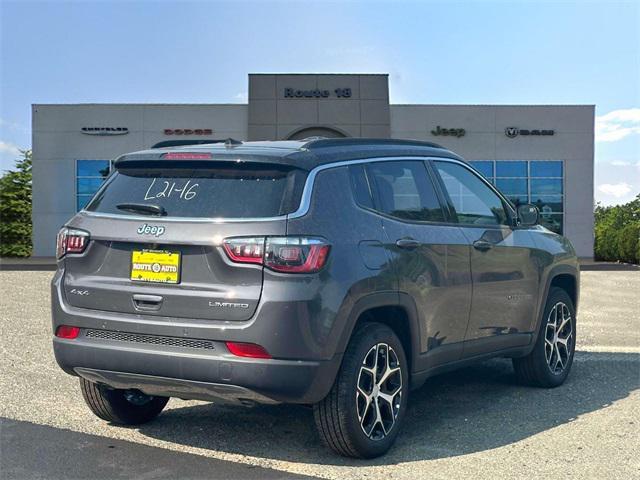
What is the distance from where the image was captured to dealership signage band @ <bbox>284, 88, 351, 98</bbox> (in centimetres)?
3728

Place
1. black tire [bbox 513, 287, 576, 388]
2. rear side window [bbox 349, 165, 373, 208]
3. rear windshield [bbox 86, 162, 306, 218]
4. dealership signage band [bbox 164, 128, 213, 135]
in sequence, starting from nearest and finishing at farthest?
rear windshield [bbox 86, 162, 306, 218], rear side window [bbox 349, 165, 373, 208], black tire [bbox 513, 287, 576, 388], dealership signage band [bbox 164, 128, 213, 135]

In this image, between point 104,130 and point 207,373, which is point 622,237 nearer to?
point 104,130

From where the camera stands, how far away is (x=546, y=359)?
6.96 m

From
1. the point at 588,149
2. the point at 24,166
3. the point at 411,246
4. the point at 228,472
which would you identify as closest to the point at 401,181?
the point at 411,246

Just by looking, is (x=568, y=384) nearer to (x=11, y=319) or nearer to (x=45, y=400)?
(x=45, y=400)

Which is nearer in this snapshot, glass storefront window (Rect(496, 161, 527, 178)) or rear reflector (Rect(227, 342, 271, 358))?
rear reflector (Rect(227, 342, 271, 358))

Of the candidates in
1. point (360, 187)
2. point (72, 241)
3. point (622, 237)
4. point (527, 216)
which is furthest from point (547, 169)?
point (72, 241)

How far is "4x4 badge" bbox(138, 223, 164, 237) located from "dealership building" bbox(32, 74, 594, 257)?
32857 mm

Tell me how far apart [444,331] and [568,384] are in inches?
87.9

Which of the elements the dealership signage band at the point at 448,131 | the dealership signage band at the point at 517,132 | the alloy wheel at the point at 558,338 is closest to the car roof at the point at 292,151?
the alloy wheel at the point at 558,338

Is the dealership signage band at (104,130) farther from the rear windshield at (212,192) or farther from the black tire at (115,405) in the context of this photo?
the rear windshield at (212,192)

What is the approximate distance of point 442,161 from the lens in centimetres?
611

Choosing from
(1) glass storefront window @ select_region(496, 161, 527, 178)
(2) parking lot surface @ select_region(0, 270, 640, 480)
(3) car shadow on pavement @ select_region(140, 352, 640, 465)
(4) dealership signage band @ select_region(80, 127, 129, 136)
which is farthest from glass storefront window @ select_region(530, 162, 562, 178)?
(3) car shadow on pavement @ select_region(140, 352, 640, 465)

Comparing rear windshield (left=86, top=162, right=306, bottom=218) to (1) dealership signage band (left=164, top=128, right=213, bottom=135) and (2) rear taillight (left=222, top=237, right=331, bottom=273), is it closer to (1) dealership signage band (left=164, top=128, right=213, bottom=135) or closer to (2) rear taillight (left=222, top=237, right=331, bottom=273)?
(2) rear taillight (left=222, top=237, right=331, bottom=273)
